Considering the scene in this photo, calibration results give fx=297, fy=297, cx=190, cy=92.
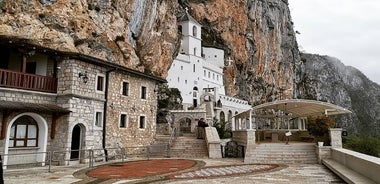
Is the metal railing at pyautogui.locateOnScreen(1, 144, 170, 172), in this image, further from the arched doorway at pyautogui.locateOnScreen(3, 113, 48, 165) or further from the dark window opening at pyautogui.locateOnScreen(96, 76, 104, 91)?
the dark window opening at pyautogui.locateOnScreen(96, 76, 104, 91)

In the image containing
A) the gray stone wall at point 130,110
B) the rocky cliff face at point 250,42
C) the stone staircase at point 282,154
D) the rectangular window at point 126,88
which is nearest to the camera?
the stone staircase at point 282,154

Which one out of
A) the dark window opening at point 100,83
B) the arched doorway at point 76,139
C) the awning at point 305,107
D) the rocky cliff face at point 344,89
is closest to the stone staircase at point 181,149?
the awning at point 305,107

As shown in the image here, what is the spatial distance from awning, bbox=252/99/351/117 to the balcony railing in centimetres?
1214

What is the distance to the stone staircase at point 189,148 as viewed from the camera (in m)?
20.6

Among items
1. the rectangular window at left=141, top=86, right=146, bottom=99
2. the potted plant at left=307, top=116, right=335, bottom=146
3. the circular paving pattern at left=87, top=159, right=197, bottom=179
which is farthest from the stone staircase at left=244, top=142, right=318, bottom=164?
the rectangular window at left=141, top=86, right=146, bottom=99

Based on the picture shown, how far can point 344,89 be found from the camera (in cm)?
10256

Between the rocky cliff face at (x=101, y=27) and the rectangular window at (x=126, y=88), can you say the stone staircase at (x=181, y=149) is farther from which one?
the rocky cliff face at (x=101, y=27)

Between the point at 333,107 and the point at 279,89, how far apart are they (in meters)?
53.7

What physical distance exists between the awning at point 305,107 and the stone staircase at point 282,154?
275 cm

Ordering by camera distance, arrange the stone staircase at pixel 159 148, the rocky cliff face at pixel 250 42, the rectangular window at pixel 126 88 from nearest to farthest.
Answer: the rectangular window at pixel 126 88
the stone staircase at pixel 159 148
the rocky cliff face at pixel 250 42

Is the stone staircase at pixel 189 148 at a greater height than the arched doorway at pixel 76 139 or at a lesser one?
lesser

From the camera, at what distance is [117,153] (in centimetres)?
1900

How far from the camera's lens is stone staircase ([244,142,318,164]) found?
649 inches

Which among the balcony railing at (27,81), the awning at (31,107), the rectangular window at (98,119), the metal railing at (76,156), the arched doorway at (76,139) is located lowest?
the metal railing at (76,156)
